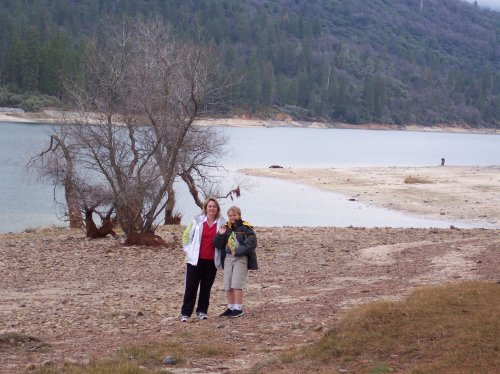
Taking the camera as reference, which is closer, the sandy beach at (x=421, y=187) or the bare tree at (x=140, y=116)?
the bare tree at (x=140, y=116)

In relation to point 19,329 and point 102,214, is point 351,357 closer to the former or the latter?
point 19,329

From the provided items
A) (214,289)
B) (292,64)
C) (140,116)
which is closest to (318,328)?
(214,289)

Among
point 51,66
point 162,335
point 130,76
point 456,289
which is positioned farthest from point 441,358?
point 51,66

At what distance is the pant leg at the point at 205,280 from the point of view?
33.5 feet

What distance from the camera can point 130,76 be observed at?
2030 centimetres

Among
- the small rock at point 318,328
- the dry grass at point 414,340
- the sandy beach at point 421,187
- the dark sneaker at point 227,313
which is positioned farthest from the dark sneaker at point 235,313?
the sandy beach at point 421,187

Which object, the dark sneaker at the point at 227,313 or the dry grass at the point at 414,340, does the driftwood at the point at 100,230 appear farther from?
the dry grass at the point at 414,340

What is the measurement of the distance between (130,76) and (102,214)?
370 centimetres

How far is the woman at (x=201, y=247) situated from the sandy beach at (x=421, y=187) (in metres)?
21.1

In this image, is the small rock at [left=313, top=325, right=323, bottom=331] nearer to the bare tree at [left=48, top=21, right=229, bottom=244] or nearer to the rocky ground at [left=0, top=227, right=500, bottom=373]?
the rocky ground at [left=0, top=227, right=500, bottom=373]

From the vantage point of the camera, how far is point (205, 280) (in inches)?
406

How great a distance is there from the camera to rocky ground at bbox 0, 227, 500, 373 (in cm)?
897

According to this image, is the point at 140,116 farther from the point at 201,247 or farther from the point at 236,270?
the point at 236,270

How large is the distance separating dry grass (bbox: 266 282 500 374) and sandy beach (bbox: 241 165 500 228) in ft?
70.8
